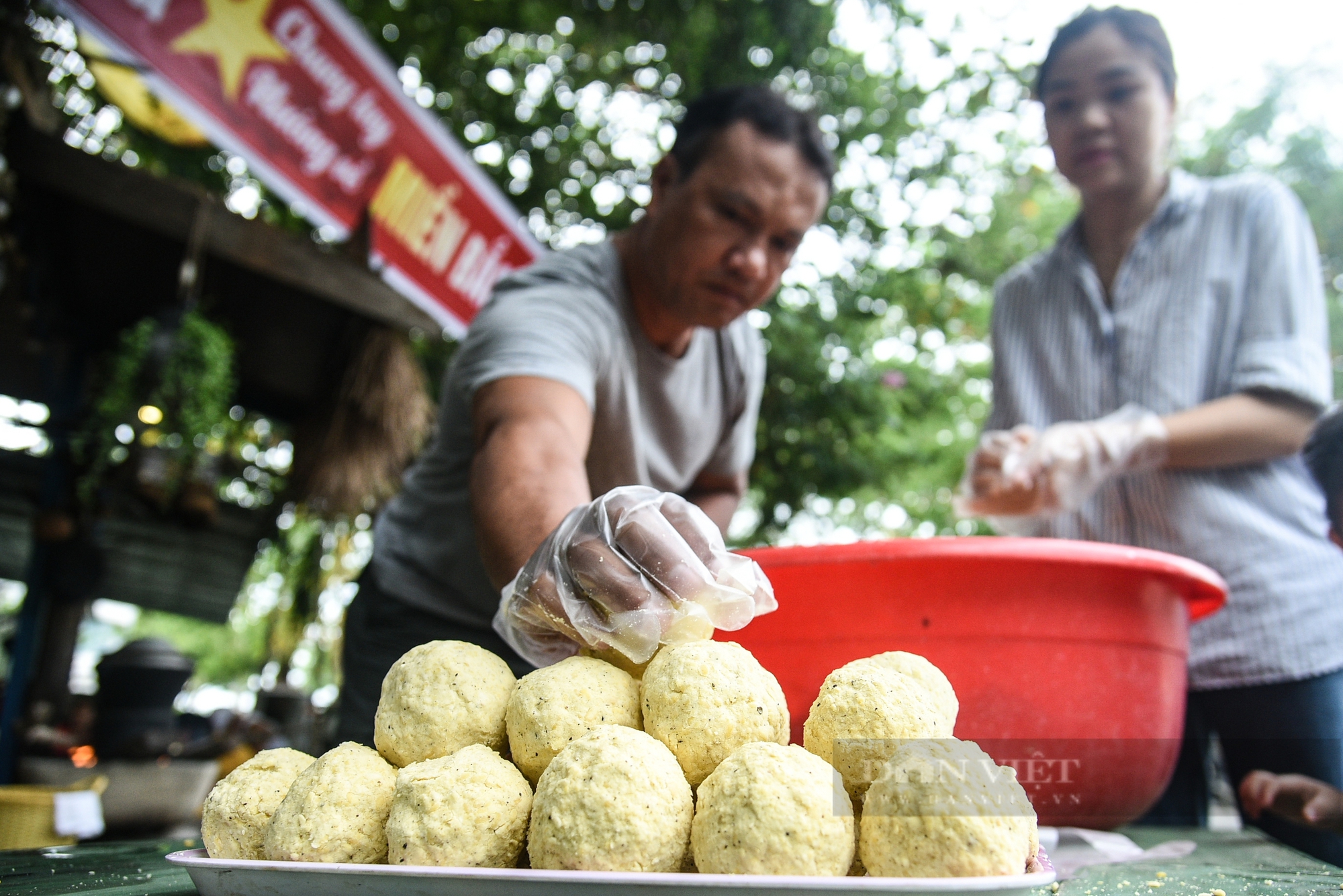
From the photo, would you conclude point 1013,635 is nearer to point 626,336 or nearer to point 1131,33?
point 626,336

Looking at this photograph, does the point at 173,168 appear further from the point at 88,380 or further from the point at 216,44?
the point at 216,44

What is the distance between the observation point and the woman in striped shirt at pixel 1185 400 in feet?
6.74

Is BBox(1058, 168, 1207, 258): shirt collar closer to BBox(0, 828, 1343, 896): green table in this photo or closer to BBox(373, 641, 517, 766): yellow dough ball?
BBox(0, 828, 1343, 896): green table

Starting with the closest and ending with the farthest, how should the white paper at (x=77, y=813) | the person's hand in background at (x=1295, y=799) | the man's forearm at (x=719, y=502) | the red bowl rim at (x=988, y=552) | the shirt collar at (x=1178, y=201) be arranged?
the red bowl rim at (x=988, y=552) < the person's hand in background at (x=1295, y=799) < the shirt collar at (x=1178, y=201) < the man's forearm at (x=719, y=502) < the white paper at (x=77, y=813)

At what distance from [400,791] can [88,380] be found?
551cm

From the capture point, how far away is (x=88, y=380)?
522 cm

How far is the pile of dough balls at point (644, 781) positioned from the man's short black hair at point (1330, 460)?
1.60 m

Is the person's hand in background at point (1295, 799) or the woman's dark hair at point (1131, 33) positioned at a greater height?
the woman's dark hair at point (1131, 33)

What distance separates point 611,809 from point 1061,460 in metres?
1.73

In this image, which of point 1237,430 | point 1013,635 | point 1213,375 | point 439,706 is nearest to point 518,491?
point 439,706

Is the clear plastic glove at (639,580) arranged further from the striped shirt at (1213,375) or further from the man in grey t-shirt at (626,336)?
the striped shirt at (1213,375)

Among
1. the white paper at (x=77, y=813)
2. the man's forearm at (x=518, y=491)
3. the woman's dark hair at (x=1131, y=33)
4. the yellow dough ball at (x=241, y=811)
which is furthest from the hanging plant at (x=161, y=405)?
the woman's dark hair at (x=1131, y=33)

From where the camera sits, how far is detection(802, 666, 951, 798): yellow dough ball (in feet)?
2.98

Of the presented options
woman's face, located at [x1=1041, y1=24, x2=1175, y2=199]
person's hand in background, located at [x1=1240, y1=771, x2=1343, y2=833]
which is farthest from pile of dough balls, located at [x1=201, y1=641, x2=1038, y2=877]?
woman's face, located at [x1=1041, y1=24, x2=1175, y2=199]
